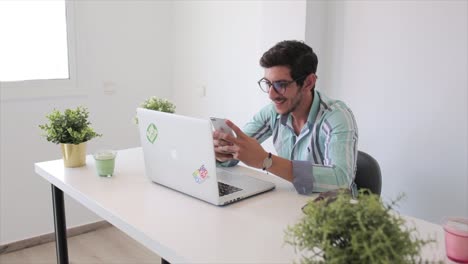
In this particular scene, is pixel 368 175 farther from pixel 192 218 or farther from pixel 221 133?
pixel 192 218

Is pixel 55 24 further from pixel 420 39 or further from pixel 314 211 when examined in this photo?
pixel 314 211

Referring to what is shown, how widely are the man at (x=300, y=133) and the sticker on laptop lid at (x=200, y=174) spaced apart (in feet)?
0.56

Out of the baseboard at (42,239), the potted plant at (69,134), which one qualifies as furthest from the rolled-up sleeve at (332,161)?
the baseboard at (42,239)

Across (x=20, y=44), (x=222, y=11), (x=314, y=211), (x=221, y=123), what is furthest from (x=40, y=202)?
(x=314, y=211)

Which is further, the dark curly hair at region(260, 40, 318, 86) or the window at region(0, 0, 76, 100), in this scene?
the window at region(0, 0, 76, 100)

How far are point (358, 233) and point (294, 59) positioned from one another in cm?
118

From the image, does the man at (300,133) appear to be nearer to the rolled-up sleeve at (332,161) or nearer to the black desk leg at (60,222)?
the rolled-up sleeve at (332,161)

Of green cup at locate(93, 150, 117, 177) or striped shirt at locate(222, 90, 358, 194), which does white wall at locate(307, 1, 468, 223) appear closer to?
striped shirt at locate(222, 90, 358, 194)

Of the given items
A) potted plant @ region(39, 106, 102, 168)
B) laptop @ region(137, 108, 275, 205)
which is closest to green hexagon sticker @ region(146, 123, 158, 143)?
laptop @ region(137, 108, 275, 205)

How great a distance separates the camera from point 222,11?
3.18 metres

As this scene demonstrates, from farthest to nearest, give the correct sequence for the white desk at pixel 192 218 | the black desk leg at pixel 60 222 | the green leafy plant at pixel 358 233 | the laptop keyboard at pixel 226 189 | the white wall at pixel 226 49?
the white wall at pixel 226 49
the black desk leg at pixel 60 222
the laptop keyboard at pixel 226 189
the white desk at pixel 192 218
the green leafy plant at pixel 358 233

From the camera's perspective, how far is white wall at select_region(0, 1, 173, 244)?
114 inches

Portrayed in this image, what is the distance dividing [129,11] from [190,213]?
7.46 feet

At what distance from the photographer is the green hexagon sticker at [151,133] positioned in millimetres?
1559
